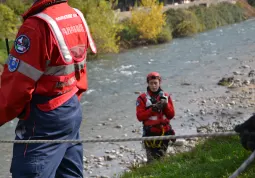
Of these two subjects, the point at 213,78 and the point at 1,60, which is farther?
the point at 1,60

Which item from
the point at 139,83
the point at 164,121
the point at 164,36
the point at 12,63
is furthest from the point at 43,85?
the point at 164,36

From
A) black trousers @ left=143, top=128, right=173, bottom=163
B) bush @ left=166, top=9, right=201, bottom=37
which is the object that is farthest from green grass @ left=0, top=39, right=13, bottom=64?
bush @ left=166, top=9, right=201, bottom=37

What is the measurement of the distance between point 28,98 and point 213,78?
1579cm

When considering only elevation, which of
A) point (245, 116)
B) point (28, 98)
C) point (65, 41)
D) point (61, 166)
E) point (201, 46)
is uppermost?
point (65, 41)

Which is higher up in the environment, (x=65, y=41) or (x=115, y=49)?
(x=65, y=41)

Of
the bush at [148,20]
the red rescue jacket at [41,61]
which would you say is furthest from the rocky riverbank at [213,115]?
the bush at [148,20]

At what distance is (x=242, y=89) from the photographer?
15.4 m

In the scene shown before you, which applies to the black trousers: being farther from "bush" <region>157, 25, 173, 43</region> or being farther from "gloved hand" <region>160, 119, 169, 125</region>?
"bush" <region>157, 25, 173, 43</region>

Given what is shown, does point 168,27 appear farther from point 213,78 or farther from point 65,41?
point 65,41

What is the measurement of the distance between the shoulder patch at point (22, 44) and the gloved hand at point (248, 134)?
62.7 inches

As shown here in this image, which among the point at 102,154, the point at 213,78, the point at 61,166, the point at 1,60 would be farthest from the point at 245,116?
the point at 1,60

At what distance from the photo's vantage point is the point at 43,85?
3246 millimetres

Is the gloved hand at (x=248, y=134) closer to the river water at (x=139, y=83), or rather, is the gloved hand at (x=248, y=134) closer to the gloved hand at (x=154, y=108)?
the gloved hand at (x=154, y=108)

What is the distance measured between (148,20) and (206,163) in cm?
2933
